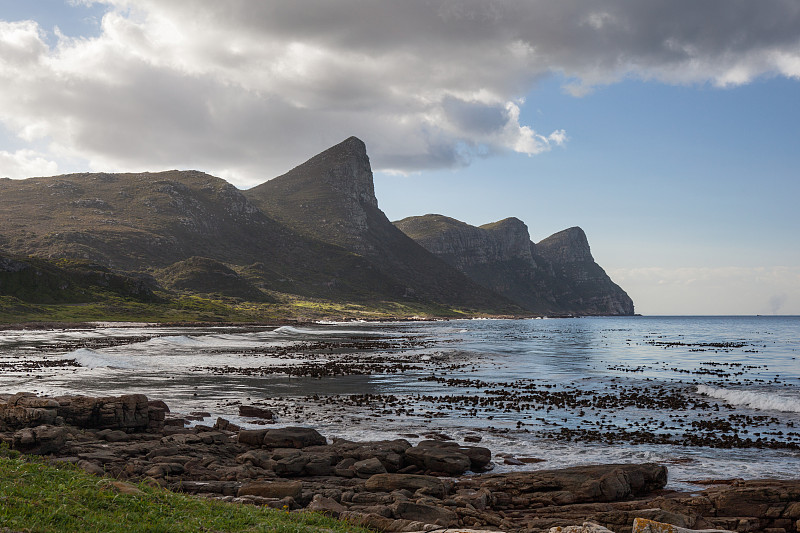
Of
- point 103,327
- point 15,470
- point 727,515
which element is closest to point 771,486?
point 727,515

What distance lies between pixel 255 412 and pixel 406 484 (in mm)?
18091

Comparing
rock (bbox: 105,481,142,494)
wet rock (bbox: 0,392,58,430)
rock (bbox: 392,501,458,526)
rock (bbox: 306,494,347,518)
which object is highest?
rock (bbox: 105,481,142,494)

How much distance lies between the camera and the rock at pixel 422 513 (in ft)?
54.4

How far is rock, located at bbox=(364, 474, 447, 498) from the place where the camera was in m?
20.3

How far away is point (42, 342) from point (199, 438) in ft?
267

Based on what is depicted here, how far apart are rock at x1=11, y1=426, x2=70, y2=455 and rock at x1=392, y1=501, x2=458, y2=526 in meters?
15.8

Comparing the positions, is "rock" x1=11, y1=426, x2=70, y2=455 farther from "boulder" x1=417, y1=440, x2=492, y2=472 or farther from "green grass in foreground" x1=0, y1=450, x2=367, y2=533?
"boulder" x1=417, y1=440, x2=492, y2=472

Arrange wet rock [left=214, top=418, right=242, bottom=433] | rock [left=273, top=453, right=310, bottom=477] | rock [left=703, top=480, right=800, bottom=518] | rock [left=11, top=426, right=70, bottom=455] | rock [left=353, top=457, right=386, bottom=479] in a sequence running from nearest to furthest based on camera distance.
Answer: rock [left=703, top=480, right=800, bottom=518]
rock [left=11, top=426, right=70, bottom=455]
rock [left=353, top=457, right=386, bottom=479]
rock [left=273, top=453, right=310, bottom=477]
wet rock [left=214, top=418, right=242, bottom=433]

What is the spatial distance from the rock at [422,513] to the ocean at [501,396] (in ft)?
28.2

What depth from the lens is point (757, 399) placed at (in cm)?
4347

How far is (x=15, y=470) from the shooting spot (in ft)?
46.0

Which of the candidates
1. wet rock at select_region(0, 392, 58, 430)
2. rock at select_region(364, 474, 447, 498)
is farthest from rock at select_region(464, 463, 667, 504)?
wet rock at select_region(0, 392, 58, 430)

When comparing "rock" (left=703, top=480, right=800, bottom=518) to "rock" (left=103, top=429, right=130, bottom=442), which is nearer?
"rock" (left=703, top=480, right=800, bottom=518)

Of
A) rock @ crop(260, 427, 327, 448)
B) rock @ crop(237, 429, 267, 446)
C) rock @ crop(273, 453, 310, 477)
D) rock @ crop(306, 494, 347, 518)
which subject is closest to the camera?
rock @ crop(306, 494, 347, 518)
